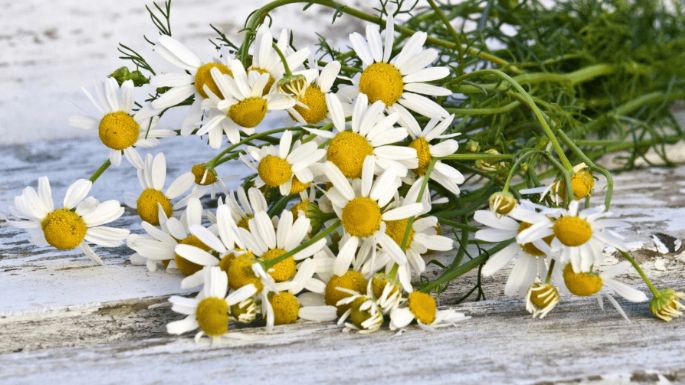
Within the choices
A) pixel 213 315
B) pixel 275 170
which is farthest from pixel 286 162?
pixel 213 315

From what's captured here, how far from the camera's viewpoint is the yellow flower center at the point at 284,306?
0.59m

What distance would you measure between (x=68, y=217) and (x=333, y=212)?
19 cm

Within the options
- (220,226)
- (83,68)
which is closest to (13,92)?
(83,68)

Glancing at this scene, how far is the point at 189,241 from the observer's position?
635mm

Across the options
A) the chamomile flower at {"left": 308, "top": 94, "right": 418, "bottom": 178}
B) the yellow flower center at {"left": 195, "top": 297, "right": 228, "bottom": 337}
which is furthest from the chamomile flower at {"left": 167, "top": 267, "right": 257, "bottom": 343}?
the chamomile flower at {"left": 308, "top": 94, "right": 418, "bottom": 178}

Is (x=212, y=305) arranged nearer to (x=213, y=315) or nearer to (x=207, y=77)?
(x=213, y=315)

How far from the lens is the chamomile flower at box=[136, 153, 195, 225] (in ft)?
2.24

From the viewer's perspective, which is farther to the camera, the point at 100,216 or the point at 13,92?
the point at 13,92

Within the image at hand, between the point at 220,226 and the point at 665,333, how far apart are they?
0.29 metres

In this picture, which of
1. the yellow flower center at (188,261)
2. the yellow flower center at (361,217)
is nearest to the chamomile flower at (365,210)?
the yellow flower center at (361,217)

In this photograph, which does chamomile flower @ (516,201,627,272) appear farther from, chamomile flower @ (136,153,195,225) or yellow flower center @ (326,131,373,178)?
chamomile flower @ (136,153,195,225)

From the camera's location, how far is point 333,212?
623mm

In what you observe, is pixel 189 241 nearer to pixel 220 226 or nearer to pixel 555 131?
pixel 220 226

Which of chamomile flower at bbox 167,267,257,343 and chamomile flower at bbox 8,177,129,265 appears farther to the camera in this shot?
chamomile flower at bbox 8,177,129,265
